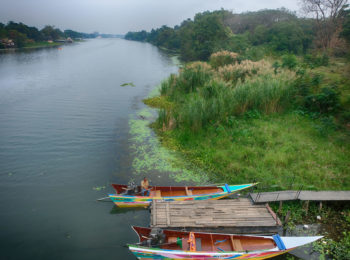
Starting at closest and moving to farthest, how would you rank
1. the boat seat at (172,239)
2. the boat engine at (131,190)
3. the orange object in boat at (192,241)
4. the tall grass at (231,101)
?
the orange object in boat at (192,241), the boat seat at (172,239), the boat engine at (131,190), the tall grass at (231,101)

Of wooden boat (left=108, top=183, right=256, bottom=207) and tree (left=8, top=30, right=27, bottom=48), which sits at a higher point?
tree (left=8, top=30, right=27, bottom=48)

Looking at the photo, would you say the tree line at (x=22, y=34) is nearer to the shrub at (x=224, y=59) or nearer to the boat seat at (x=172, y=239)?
the shrub at (x=224, y=59)

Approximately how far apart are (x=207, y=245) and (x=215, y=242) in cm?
27

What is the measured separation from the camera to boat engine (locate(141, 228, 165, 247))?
6.73 meters

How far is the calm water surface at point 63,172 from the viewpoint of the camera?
25.2 feet

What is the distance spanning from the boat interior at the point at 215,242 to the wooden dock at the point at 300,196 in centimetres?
179

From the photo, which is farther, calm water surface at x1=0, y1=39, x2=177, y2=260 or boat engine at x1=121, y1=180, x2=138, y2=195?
boat engine at x1=121, y1=180, x2=138, y2=195

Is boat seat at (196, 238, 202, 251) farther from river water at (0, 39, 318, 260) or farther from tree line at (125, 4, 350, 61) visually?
tree line at (125, 4, 350, 61)

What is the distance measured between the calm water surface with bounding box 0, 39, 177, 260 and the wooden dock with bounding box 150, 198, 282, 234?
106cm

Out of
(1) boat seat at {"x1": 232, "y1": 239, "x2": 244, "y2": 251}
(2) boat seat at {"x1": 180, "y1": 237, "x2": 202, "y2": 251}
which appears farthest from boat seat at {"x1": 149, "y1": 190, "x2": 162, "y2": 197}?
(1) boat seat at {"x1": 232, "y1": 239, "x2": 244, "y2": 251}

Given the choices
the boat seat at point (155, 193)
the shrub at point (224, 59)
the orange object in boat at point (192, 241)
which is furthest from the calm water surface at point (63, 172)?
the shrub at point (224, 59)

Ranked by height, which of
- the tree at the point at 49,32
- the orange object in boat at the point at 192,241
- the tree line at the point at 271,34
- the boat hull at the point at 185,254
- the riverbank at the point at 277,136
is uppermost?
the tree at the point at 49,32

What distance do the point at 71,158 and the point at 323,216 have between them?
11981mm

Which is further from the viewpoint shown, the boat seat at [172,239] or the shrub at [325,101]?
the shrub at [325,101]
